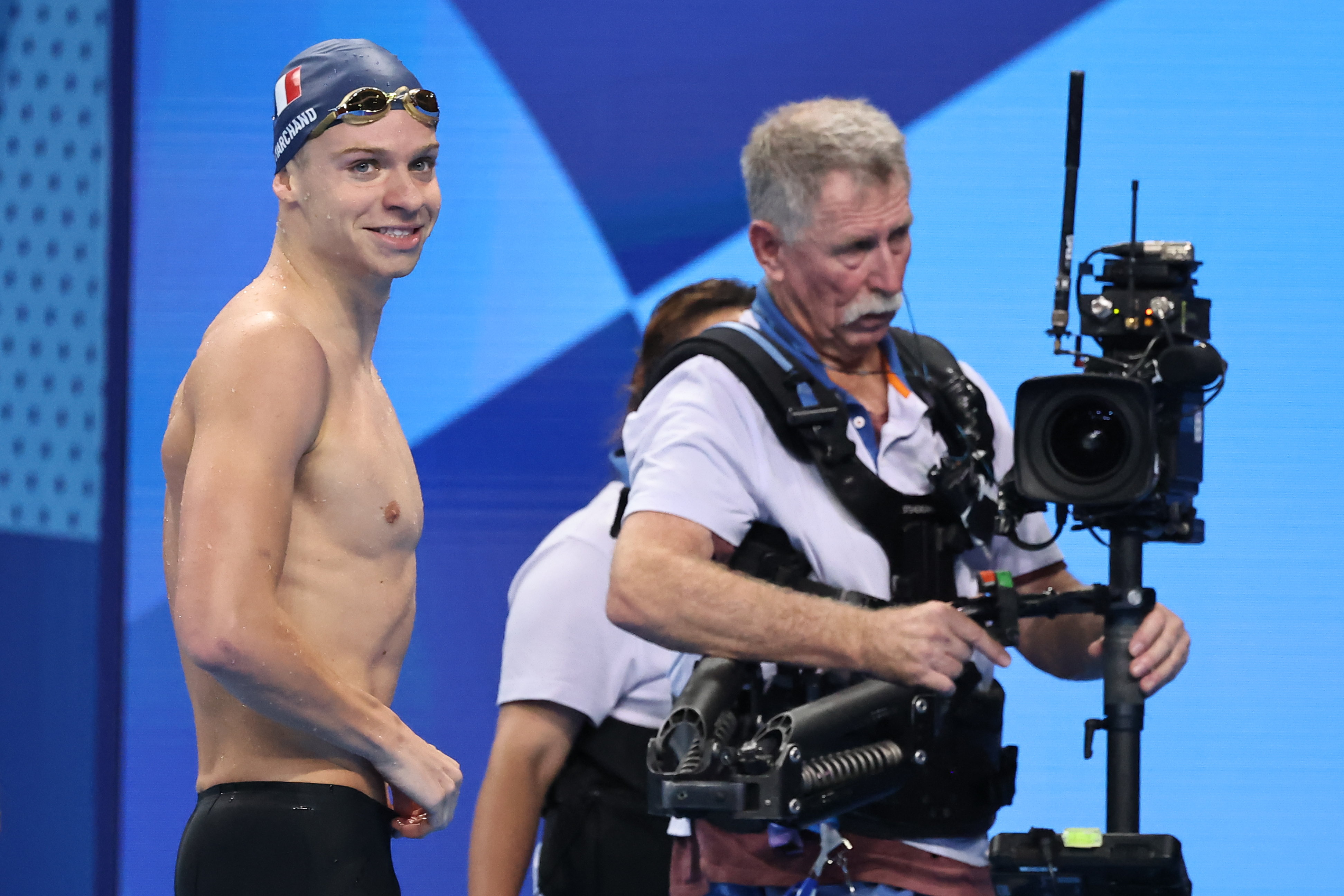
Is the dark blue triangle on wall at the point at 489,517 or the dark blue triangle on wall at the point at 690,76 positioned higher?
the dark blue triangle on wall at the point at 690,76

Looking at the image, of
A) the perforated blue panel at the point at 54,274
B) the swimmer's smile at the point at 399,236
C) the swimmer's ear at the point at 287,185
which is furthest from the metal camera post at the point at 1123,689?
the perforated blue panel at the point at 54,274

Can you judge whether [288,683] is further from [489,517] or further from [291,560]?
[489,517]

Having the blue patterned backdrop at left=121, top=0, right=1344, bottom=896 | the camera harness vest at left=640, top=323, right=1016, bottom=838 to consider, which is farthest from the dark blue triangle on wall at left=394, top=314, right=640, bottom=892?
the camera harness vest at left=640, top=323, right=1016, bottom=838

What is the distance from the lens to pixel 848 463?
178 cm

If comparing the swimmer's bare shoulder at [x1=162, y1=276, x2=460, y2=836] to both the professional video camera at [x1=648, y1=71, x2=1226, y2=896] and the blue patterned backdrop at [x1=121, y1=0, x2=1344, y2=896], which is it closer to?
the professional video camera at [x1=648, y1=71, x2=1226, y2=896]

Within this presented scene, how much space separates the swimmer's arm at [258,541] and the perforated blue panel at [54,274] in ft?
5.69

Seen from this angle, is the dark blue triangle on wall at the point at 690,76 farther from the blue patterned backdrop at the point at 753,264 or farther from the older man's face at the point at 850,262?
the older man's face at the point at 850,262

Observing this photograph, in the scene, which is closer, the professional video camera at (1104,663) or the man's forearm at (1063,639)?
the professional video camera at (1104,663)

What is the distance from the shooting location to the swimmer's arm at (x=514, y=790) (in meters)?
2.21

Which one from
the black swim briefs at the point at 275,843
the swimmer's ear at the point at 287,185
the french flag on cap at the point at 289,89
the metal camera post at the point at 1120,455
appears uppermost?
the french flag on cap at the point at 289,89

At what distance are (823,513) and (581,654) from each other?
56 cm

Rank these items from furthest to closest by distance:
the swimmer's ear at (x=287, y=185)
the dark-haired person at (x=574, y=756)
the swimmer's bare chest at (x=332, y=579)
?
the dark-haired person at (x=574, y=756) → the swimmer's ear at (x=287, y=185) → the swimmer's bare chest at (x=332, y=579)

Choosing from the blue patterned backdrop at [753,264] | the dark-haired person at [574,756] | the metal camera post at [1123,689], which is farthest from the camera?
the blue patterned backdrop at [753,264]

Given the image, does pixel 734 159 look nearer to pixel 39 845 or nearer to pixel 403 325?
pixel 403 325
